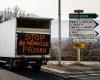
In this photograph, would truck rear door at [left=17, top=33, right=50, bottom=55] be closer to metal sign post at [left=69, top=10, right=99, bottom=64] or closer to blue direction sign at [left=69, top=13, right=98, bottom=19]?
blue direction sign at [left=69, top=13, right=98, bottom=19]

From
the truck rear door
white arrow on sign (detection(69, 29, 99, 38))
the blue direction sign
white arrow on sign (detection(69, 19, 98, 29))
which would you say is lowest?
the truck rear door

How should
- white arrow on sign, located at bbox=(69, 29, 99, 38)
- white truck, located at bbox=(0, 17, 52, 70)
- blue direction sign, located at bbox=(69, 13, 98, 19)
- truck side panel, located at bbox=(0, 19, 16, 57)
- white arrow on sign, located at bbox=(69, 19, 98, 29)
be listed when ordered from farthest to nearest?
white arrow on sign, located at bbox=(69, 29, 99, 38)
white arrow on sign, located at bbox=(69, 19, 98, 29)
blue direction sign, located at bbox=(69, 13, 98, 19)
truck side panel, located at bbox=(0, 19, 16, 57)
white truck, located at bbox=(0, 17, 52, 70)

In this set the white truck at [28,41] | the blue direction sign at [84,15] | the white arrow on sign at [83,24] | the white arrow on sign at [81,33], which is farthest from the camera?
the white arrow on sign at [81,33]

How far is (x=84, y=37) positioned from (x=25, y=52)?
22.2ft

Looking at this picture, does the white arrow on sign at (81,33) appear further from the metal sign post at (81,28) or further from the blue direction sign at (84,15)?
the blue direction sign at (84,15)

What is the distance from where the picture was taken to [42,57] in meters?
27.8

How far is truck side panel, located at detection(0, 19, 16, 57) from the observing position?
1090 inches

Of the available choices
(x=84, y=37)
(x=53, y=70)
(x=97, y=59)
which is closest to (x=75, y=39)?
(x=84, y=37)

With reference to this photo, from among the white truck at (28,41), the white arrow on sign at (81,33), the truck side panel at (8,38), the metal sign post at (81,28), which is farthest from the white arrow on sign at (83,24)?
the truck side panel at (8,38)

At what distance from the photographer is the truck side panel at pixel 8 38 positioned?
27.7 metres

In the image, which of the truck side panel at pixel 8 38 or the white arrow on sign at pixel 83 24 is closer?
the truck side panel at pixel 8 38

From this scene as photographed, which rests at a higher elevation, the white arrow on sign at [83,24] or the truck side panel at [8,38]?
the white arrow on sign at [83,24]

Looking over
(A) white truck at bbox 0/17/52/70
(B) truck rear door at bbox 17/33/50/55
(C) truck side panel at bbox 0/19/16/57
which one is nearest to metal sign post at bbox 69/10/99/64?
(A) white truck at bbox 0/17/52/70

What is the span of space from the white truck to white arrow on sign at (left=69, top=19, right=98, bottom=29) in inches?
171
